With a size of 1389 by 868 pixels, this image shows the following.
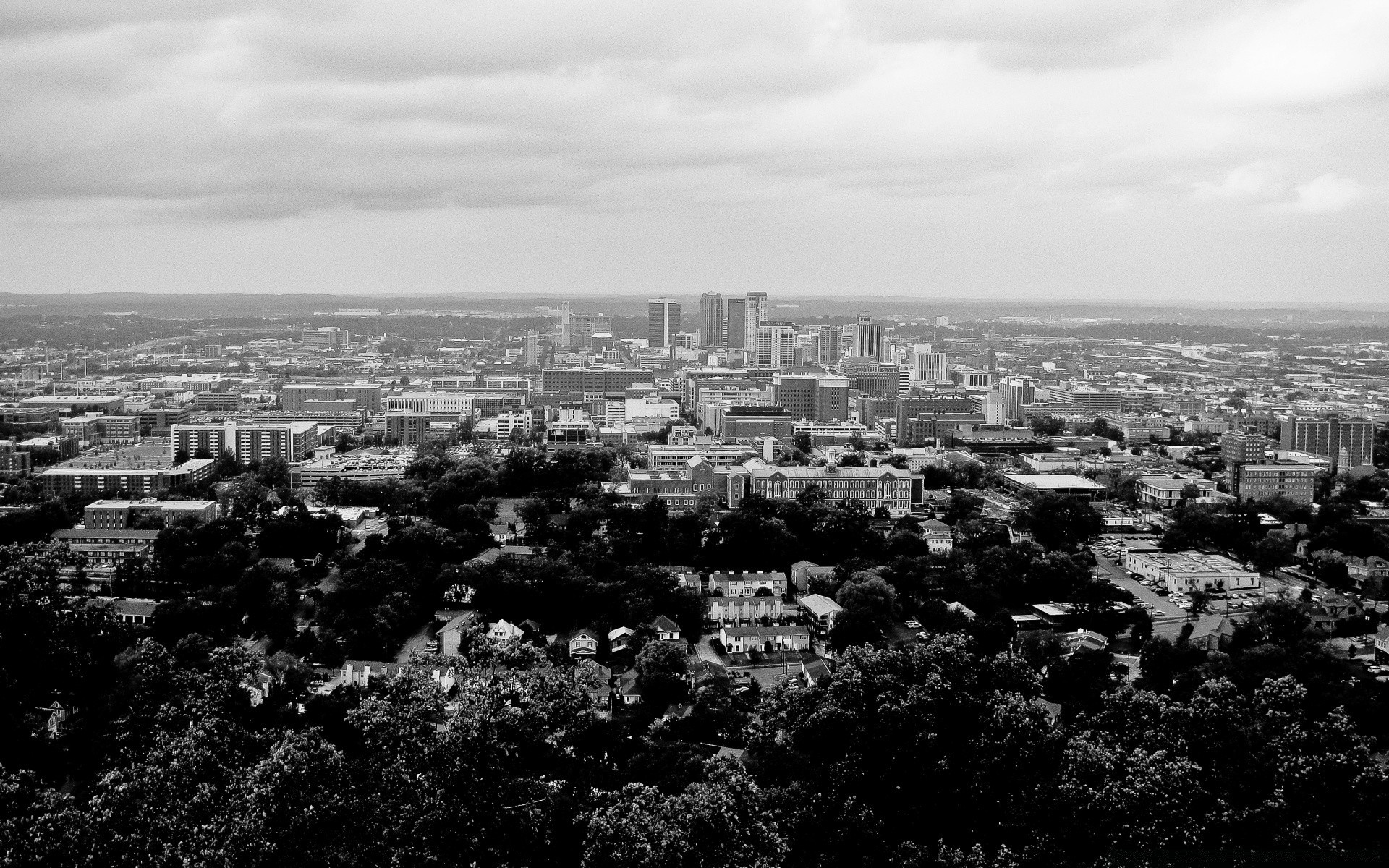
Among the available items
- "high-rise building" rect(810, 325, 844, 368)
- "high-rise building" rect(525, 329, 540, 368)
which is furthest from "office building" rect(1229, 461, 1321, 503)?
"high-rise building" rect(525, 329, 540, 368)

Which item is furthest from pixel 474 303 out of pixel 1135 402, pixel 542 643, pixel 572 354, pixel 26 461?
pixel 542 643

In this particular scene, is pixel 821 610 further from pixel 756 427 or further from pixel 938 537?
pixel 756 427

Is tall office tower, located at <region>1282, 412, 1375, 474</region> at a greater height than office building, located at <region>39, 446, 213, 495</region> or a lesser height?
greater

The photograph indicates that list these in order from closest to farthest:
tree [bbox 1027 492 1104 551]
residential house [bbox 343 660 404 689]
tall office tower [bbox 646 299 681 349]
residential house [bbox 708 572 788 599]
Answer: residential house [bbox 343 660 404 689]
residential house [bbox 708 572 788 599]
tree [bbox 1027 492 1104 551]
tall office tower [bbox 646 299 681 349]

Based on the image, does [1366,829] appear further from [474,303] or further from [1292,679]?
[474,303]

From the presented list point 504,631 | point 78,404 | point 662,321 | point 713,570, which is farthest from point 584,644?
point 662,321

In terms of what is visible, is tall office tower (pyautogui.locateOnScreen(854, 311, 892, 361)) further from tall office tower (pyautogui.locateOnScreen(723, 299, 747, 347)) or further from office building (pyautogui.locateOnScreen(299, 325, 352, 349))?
office building (pyautogui.locateOnScreen(299, 325, 352, 349))

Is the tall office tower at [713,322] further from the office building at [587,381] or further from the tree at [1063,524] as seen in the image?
the tree at [1063,524]
